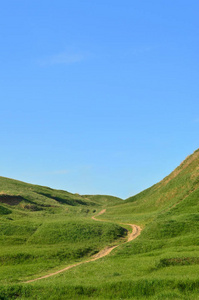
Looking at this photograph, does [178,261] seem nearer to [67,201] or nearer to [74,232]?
[74,232]

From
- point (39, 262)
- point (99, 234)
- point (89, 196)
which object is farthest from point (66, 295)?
point (89, 196)

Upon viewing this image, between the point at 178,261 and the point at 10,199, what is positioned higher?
the point at 10,199

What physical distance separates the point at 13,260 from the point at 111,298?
70.9 ft

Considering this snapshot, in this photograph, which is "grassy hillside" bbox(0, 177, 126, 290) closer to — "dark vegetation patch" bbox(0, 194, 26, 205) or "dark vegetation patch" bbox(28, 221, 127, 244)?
"dark vegetation patch" bbox(28, 221, 127, 244)

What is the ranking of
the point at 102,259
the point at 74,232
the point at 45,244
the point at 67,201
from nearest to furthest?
the point at 102,259, the point at 45,244, the point at 74,232, the point at 67,201

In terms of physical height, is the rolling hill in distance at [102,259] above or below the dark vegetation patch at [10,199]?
Answer: below

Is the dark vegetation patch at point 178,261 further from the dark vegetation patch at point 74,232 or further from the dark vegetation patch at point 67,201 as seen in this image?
the dark vegetation patch at point 67,201

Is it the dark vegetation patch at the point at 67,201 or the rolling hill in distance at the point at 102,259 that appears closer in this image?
the rolling hill in distance at the point at 102,259

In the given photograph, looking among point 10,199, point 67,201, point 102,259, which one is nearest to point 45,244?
point 102,259

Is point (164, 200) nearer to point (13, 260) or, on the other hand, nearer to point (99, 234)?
point (99, 234)

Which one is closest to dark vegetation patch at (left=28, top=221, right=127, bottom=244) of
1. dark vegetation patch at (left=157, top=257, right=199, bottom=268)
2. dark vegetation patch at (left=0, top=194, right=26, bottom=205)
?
dark vegetation patch at (left=157, top=257, right=199, bottom=268)

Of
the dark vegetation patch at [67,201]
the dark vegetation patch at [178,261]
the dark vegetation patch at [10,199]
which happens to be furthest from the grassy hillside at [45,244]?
the dark vegetation patch at [67,201]

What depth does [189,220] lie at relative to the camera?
49.6m

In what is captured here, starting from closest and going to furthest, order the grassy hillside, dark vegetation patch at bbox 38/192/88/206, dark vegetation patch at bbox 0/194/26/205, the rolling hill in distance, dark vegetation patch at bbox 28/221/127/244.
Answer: the rolling hill in distance, the grassy hillside, dark vegetation patch at bbox 28/221/127/244, dark vegetation patch at bbox 0/194/26/205, dark vegetation patch at bbox 38/192/88/206
